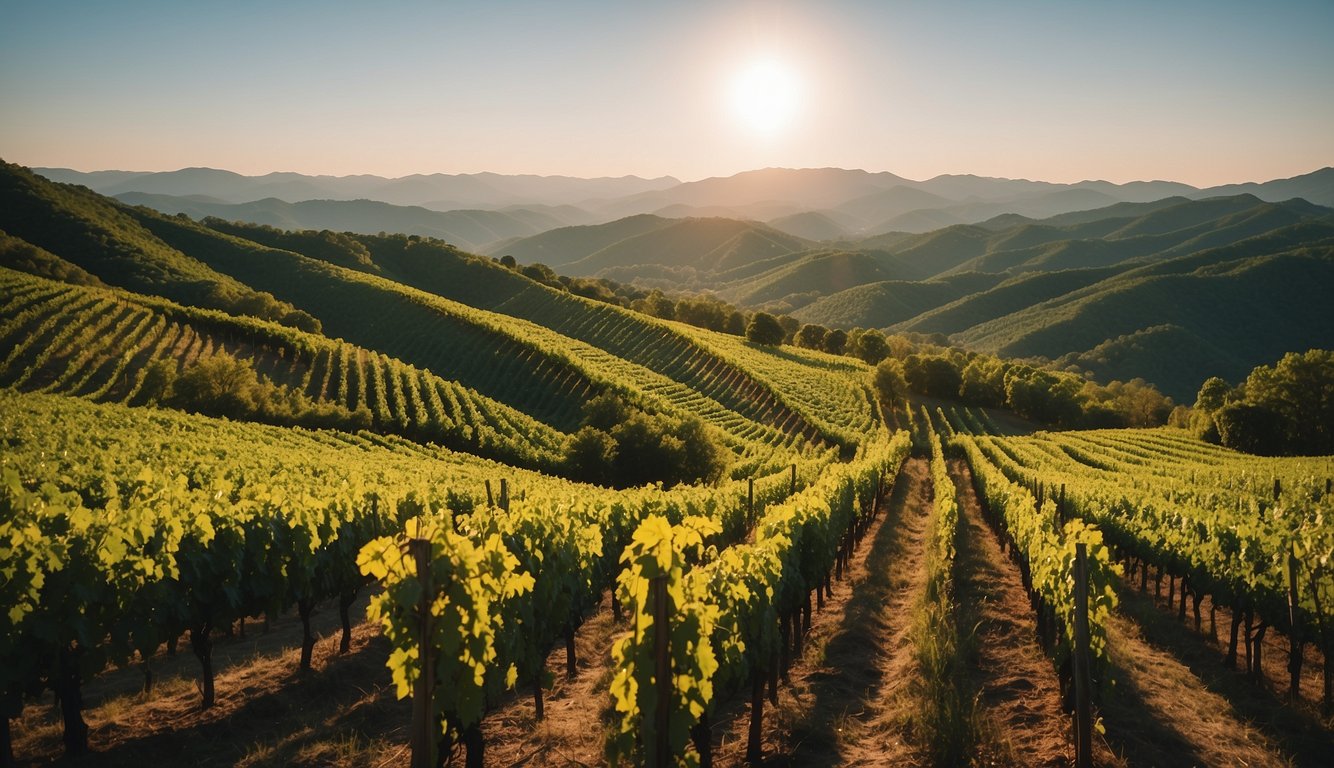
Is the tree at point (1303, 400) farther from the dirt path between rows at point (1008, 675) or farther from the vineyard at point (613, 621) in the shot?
the dirt path between rows at point (1008, 675)

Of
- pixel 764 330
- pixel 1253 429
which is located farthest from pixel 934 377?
pixel 1253 429

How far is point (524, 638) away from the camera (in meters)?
8.54

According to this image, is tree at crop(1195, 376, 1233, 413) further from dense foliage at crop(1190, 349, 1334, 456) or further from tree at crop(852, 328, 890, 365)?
tree at crop(852, 328, 890, 365)

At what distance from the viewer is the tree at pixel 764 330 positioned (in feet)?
300

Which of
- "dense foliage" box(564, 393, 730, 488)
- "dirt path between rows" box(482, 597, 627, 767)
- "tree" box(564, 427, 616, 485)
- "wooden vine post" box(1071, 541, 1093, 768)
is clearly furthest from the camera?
"dense foliage" box(564, 393, 730, 488)

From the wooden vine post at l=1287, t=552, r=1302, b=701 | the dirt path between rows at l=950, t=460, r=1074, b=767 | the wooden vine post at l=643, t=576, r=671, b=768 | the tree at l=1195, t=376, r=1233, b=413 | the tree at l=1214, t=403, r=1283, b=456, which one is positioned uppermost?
the wooden vine post at l=643, t=576, r=671, b=768

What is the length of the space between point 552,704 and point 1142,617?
39.7 feet

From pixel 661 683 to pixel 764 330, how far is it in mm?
87643

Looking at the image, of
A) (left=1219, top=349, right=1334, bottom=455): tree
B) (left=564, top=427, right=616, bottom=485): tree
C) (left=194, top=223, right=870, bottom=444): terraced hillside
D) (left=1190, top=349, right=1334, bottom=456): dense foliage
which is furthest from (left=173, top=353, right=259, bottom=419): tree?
(left=1219, top=349, right=1334, bottom=455): tree

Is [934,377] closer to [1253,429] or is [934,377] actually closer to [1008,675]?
[1253,429]

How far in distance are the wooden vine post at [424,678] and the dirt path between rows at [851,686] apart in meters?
3.68

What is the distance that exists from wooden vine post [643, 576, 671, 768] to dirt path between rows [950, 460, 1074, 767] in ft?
12.7

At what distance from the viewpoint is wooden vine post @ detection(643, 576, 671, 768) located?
5996 millimetres

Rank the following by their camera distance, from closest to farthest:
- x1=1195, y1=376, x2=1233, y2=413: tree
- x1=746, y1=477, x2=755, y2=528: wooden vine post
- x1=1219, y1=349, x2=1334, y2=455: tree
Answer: x1=746, y1=477, x2=755, y2=528: wooden vine post
x1=1219, y1=349, x2=1334, y2=455: tree
x1=1195, y1=376, x2=1233, y2=413: tree
